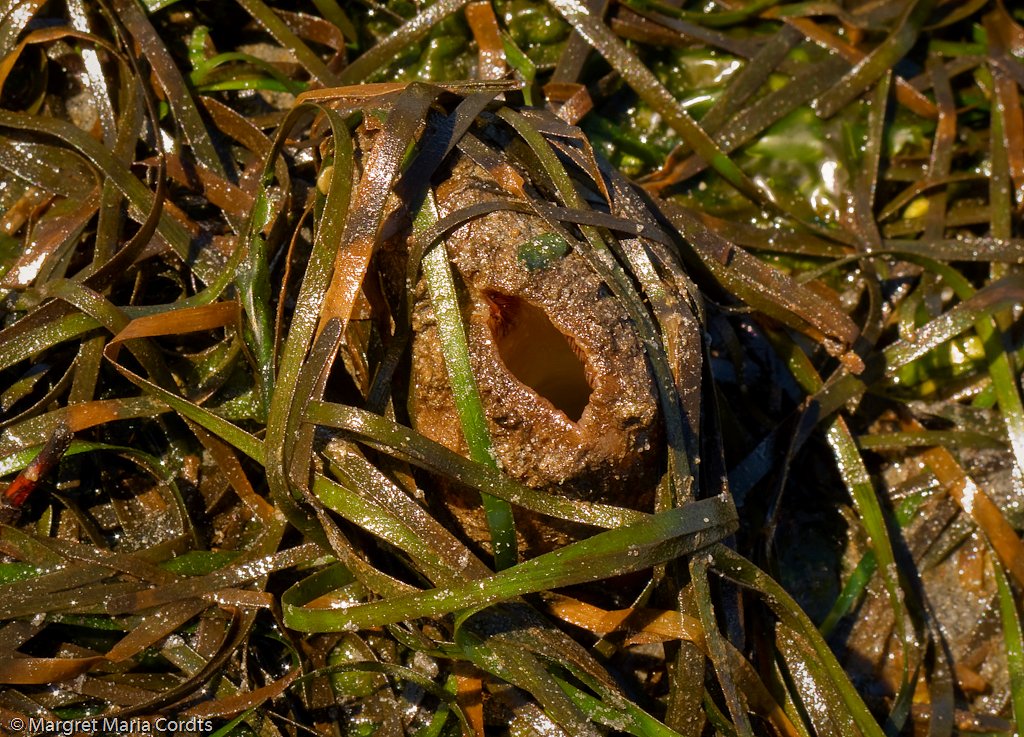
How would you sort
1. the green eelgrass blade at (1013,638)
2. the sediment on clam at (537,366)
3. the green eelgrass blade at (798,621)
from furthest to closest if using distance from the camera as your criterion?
the green eelgrass blade at (1013,638), the green eelgrass blade at (798,621), the sediment on clam at (537,366)

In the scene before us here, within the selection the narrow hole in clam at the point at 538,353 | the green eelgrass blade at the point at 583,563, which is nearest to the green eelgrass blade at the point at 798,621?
the green eelgrass blade at the point at 583,563

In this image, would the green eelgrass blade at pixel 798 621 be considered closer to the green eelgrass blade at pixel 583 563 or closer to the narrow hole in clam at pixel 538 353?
the green eelgrass blade at pixel 583 563

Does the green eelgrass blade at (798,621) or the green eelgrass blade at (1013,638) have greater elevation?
the green eelgrass blade at (1013,638)

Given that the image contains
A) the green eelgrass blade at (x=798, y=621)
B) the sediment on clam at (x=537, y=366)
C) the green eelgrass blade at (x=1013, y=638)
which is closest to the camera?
the sediment on clam at (x=537, y=366)

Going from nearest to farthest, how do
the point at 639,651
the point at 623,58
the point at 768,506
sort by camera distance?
the point at 639,651
the point at 768,506
the point at 623,58

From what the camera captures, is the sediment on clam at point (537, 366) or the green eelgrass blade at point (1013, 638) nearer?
the sediment on clam at point (537, 366)

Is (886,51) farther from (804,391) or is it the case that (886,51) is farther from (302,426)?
(302,426)

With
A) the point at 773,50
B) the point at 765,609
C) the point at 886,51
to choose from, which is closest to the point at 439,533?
the point at 765,609

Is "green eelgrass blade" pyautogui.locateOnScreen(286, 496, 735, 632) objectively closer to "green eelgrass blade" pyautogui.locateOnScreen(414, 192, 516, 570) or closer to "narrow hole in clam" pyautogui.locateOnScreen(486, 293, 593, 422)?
"green eelgrass blade" pyautogui.locateOnScreen(414, 192, 516, 570)
